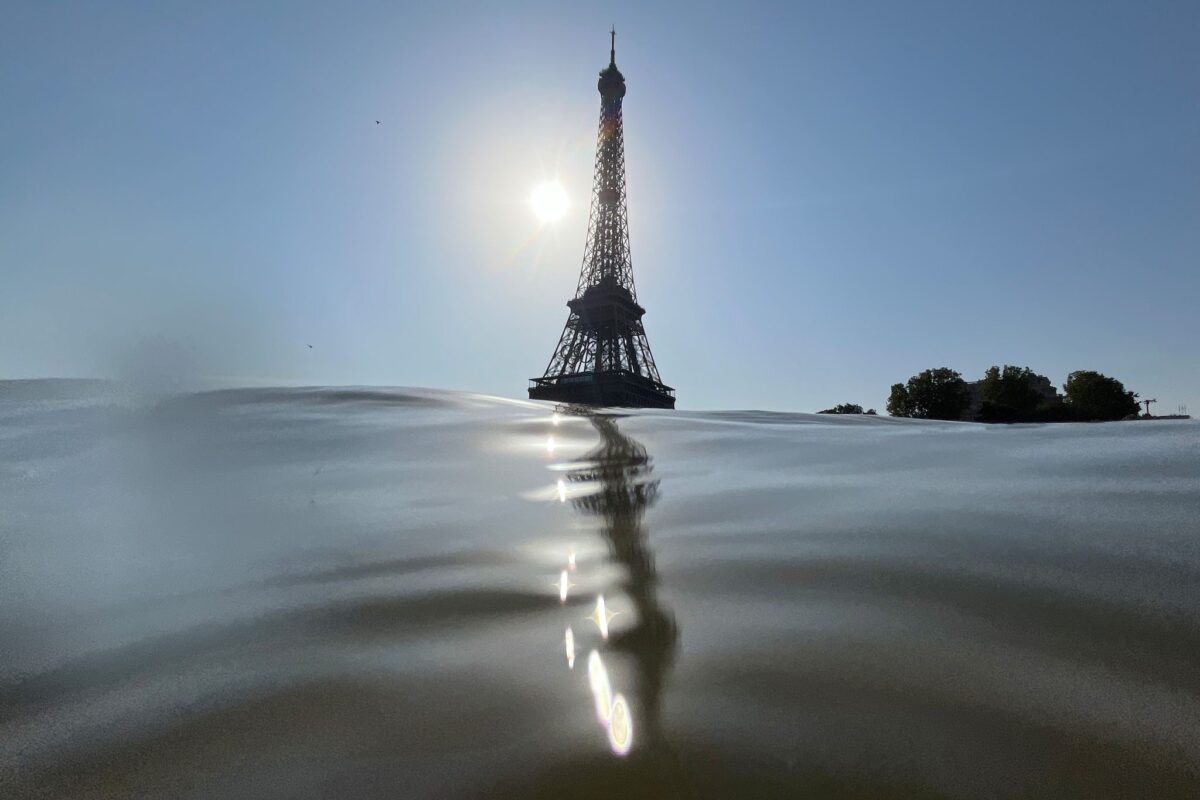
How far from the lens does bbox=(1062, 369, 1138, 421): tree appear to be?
32312mm

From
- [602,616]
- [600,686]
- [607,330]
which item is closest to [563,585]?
[602,616]

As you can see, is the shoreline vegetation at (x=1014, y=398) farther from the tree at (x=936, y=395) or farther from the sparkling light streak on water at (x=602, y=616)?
the sparkling light streak on water at (x=602, y=616)

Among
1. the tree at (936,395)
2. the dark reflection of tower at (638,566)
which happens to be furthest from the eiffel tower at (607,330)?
the dark reflection of tower at (638,566)

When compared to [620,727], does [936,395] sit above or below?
above

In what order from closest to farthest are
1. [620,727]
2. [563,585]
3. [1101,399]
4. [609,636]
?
[620,727] < [609,636] < [563,585] < [1101,399]

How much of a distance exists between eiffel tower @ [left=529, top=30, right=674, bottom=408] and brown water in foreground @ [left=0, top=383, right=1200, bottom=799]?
3386cm

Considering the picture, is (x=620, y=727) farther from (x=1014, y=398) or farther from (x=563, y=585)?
(x=1014, y=398)

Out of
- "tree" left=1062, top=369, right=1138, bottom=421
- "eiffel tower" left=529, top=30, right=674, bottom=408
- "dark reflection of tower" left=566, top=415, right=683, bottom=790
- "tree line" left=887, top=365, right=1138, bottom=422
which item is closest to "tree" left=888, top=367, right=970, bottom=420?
"tree line" left=887, top=365, right=1138, bottom=422

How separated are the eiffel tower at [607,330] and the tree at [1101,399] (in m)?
23.9

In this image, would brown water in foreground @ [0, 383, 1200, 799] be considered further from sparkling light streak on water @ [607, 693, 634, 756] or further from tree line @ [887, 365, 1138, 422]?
tree line @ [887, 365, 1138, 422]

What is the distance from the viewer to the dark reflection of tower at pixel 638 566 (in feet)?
2.32

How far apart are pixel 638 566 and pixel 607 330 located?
38219 millimetres

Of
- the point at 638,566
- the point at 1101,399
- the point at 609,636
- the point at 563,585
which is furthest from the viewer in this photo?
the point at 1101,399

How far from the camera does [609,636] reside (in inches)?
37.2
